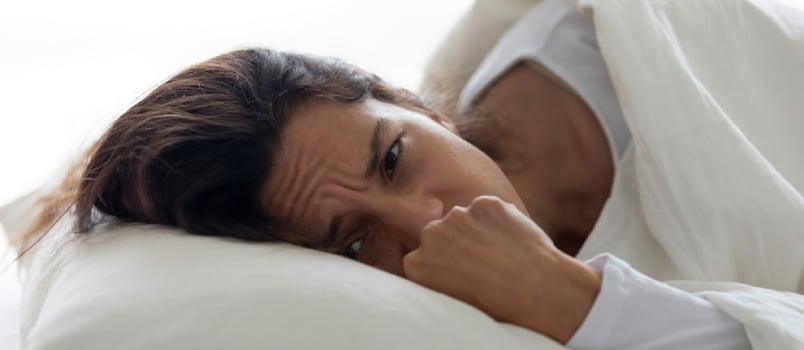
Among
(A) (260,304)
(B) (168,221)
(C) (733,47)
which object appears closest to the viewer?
(A) (260,304)

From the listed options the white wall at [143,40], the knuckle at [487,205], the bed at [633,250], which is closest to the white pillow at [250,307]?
the bed at [633,250]

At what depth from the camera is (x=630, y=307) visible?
75cm

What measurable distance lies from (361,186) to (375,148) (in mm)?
41

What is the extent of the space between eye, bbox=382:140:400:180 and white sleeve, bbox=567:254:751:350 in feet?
0.73

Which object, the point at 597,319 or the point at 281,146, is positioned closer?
the point at 597,319

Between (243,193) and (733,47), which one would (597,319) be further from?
(733,47)

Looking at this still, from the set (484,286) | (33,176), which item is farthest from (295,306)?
(33,176)

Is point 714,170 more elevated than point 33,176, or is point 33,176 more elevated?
point 714,170

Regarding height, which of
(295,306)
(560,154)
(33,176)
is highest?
(295,306)

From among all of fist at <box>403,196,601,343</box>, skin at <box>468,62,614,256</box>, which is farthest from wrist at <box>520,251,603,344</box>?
skin at <box>468,62,614,256</box>

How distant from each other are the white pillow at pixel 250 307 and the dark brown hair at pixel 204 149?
83 millimetres

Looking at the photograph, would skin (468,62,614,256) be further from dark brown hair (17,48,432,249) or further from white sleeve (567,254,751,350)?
white sleeve (567,254,751,350)

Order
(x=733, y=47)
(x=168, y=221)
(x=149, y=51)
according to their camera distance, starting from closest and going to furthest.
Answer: (x=168, y=221), (x=733, y=47), (x=149, y=51)

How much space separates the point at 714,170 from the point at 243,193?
0.44 m
